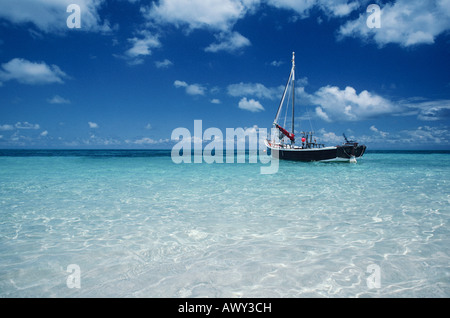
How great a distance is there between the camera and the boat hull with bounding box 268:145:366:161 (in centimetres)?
3489

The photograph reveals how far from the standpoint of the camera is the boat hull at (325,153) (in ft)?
114

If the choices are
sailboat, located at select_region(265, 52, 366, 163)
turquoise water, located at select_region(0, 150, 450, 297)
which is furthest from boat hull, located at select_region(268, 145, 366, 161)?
turquoise water, located at select_region(0, 150, 450, 297)

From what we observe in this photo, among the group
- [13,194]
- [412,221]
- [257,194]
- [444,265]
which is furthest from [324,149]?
[13,194]

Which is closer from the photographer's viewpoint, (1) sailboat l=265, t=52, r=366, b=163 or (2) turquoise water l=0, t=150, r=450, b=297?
(2) turquoise water l=0, t=150, r=450, b=297

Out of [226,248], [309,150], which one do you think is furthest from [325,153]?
[226,248]

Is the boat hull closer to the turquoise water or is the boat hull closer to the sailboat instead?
the sailboat

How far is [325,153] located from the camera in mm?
34875

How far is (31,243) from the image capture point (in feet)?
18.6

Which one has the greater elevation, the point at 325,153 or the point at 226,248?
the point at 325,153

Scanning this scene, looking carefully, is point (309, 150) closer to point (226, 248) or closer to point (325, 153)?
point (325, 153)

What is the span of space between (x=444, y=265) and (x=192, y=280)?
15.7 ft

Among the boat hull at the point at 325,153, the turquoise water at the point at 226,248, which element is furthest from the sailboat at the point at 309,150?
the turquoise water at the point at 226,248

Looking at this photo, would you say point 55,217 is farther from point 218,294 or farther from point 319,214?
point 319,214

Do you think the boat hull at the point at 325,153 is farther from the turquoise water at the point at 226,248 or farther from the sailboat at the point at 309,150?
the turquoise water at the point at 226,248
